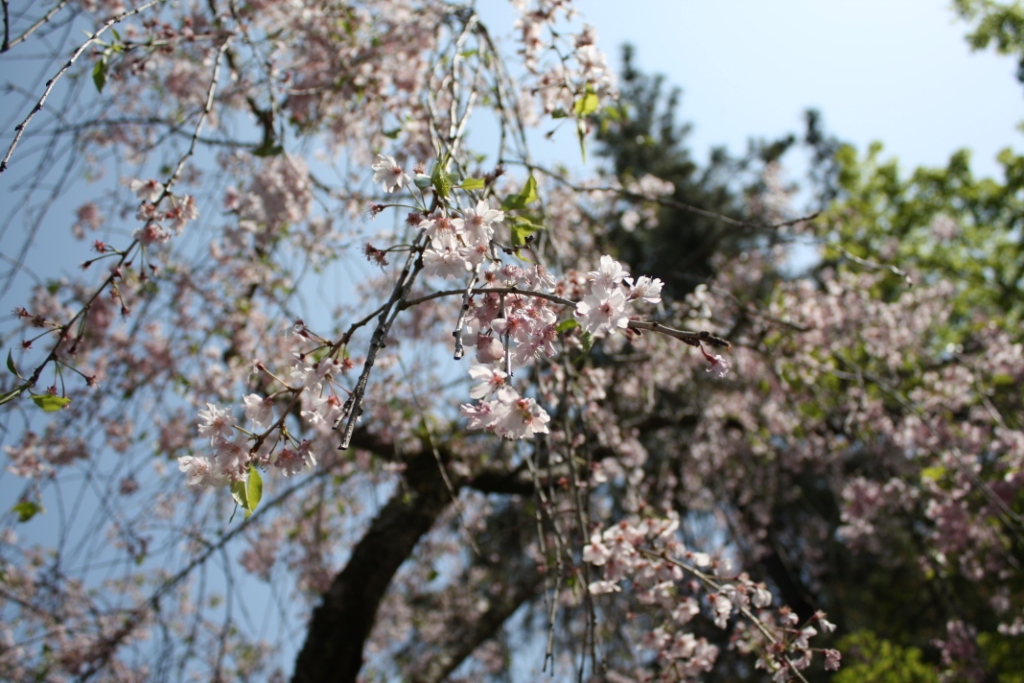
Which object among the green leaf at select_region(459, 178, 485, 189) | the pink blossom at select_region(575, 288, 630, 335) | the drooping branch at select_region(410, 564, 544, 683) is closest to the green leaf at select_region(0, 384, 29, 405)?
the green leaf at select_region(459, 178, 485, 189)

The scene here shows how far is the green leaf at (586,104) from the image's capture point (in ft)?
6.59

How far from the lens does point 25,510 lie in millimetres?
2182

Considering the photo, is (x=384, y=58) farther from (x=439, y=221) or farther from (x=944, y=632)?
(x=944, y=632)

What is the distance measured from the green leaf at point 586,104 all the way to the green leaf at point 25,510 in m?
2.33

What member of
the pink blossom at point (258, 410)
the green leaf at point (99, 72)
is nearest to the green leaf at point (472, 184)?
the pink blossom at point (258, 410)

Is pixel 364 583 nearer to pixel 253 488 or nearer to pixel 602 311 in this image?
pixel 253 488

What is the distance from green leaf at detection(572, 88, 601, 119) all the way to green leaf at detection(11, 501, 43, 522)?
2331 millimetres

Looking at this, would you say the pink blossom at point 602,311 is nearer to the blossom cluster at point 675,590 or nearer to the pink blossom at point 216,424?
the pink blossom at point 216,424

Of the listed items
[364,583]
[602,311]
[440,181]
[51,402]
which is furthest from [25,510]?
[602,311]

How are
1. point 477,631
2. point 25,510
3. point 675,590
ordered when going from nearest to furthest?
point 675,590
point 25,510
point 477,631

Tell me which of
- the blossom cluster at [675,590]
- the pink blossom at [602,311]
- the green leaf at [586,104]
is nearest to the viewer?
the pink blossom at [602,311]

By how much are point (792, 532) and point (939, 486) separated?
6.12 meters

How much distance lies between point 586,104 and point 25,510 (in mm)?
2406

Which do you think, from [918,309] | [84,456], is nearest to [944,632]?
[918,309]
